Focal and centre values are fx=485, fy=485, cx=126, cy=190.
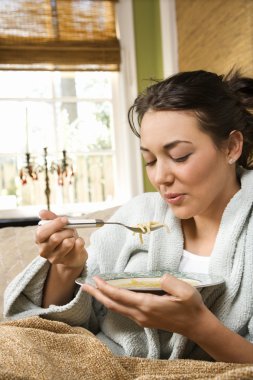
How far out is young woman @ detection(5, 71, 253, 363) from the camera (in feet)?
3.65

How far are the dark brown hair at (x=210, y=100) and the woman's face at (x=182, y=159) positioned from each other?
0.03 meters

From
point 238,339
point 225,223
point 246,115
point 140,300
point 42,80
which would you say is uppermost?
point 42,80

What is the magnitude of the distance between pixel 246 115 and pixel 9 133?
274cm

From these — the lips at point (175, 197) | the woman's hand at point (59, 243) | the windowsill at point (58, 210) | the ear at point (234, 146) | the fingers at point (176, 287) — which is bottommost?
the windowsill at point (58, 210)

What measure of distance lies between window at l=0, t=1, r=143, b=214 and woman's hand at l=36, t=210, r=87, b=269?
253cm

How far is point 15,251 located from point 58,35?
8.74ft

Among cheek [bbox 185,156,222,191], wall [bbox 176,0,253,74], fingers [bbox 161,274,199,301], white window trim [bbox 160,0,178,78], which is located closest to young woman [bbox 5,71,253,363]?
cheek [bbox 185,156,222,191]

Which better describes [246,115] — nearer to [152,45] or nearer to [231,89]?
[231,89]

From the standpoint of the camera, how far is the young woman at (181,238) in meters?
1.11

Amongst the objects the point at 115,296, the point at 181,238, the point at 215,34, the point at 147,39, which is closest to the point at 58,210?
the point at 147,39

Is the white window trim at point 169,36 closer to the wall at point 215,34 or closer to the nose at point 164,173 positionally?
the wall at point 215,34

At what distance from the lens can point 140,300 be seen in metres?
0.93

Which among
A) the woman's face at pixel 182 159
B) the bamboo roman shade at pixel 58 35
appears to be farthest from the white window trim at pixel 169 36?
the woman's face at pixel 182 159

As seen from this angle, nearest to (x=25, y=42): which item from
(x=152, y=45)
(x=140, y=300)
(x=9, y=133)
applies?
(x=9, y=133)
